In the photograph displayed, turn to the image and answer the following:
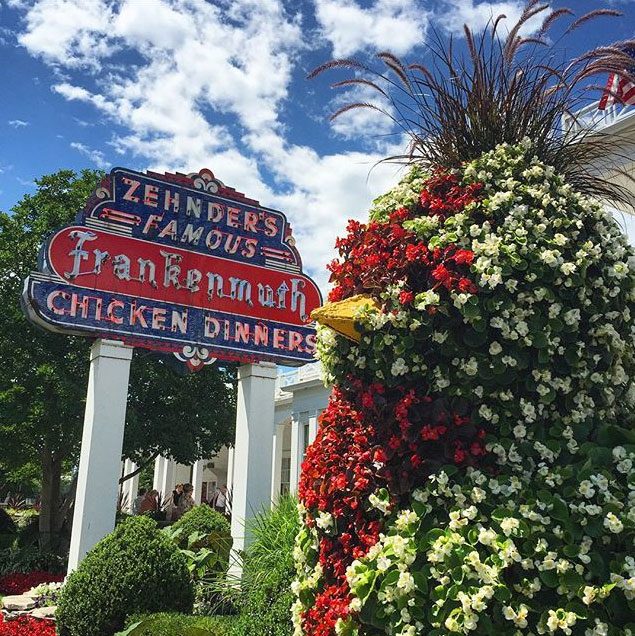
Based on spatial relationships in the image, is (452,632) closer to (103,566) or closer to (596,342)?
(596,342)

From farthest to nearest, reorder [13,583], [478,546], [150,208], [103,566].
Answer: [13,583]
[150,208]
[103,566]
[478,546]

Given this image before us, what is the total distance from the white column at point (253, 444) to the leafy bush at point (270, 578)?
212 cm

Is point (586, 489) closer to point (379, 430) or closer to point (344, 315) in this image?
point (379, 430)

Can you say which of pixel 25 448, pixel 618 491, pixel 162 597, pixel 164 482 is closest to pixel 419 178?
pixel 618 491

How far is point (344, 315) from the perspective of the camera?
3.31m

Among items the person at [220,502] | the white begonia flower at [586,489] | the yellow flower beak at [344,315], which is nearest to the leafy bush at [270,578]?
the yellow flower beak at [344,315]

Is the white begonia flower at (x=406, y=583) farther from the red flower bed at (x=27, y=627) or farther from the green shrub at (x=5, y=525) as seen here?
the green shrub at (x=5, y=525)

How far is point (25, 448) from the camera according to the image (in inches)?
583

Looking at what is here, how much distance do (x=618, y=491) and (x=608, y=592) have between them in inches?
18.4

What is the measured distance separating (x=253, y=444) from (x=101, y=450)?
220cm

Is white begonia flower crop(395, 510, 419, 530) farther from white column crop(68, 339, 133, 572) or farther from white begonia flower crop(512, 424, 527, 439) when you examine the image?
white column crop(68, 339, 133, 572)

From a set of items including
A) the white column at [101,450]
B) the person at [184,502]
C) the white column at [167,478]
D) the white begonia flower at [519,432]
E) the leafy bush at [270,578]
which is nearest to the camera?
the white begonia flower at [519,432]

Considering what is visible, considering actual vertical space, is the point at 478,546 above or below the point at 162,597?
above

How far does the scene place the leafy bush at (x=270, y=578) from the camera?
4.68m
